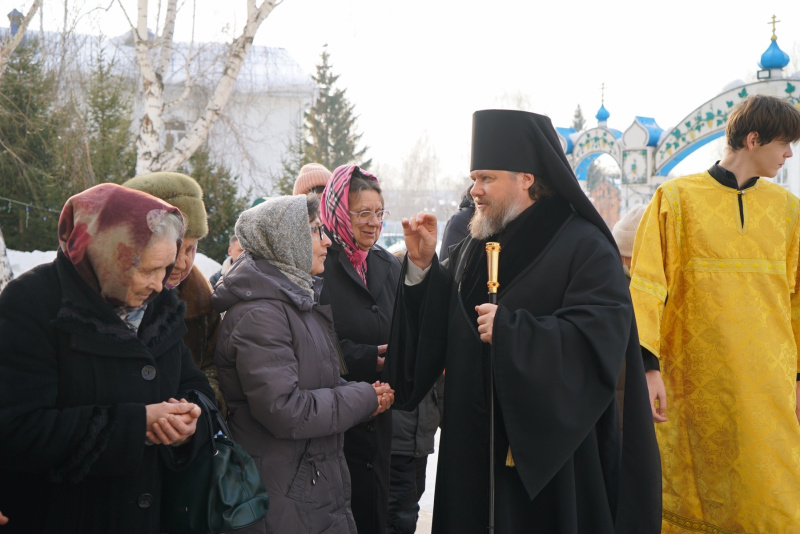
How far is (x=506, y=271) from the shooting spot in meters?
3.20

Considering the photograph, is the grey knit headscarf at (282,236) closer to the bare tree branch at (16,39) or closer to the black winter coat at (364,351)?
the black winter coat at (364,351)

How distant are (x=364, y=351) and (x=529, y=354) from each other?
1066 millimetres

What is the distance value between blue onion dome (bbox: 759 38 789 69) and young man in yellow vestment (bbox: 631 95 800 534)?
23.2ft

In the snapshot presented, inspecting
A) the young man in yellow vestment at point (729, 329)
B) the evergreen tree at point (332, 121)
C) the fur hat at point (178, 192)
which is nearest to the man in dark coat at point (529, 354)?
the young man in yellow vestment at point (729, 329)

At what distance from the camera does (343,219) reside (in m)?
3.92

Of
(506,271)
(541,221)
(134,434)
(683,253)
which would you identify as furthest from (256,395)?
(683,253)

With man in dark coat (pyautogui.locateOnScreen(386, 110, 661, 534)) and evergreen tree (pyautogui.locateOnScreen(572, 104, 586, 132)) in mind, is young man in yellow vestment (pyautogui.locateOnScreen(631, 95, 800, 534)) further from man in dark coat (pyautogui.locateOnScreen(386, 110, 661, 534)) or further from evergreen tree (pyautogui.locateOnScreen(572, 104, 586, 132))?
evergreen tree (pyautogui.locateOnScreen(572, 104, 586, 132))

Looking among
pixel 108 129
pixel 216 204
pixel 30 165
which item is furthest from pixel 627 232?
pixel 30 165

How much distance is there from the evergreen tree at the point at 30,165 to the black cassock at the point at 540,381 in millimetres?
11898

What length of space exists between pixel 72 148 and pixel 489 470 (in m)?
11.4

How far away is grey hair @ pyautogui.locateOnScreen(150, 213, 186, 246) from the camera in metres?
2.41

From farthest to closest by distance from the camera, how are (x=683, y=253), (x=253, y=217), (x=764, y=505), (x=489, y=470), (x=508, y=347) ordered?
(x=683, y=253) → (x=764, y=505) → (x=253, y=217) → (x=489, y=470) → (x=508, y=347)

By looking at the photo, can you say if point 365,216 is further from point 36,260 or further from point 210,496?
point 36,260

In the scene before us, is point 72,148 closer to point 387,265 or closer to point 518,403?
point 387,265
